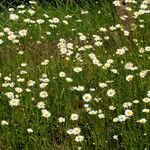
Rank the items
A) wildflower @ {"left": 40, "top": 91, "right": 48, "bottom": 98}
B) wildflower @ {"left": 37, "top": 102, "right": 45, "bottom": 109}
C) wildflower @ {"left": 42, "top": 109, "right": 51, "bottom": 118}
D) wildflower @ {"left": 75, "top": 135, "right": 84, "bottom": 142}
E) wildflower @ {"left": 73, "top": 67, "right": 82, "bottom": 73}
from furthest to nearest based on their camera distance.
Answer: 1. wildflower @ {"left": 73, "top": 67, "right": 82, "bottom": 73}
2. wildflower @ {"left": 40, "top": 91, "right": 48, "bottom": 98}
3. wildflower @ {"left": 37, "top": 102, "right": 45, "bottom": 109}
4. wildflower @ {"left": 42, "top": 109, "right": 51, "bottom": 118}
5. wildflower @ {"left": 75, "top": 135, "right": 84, "bottom": 142}

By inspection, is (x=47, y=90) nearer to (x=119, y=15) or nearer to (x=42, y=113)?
(x=42, y=113)

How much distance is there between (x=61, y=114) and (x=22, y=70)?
1067 mm

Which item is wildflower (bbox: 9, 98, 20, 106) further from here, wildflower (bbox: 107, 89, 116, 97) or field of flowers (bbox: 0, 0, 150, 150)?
wildflower (bbox: 107, 89, 116, 97)

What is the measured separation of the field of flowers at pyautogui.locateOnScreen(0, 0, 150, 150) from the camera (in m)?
4.26

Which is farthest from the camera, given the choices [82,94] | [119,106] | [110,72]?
[110,72]

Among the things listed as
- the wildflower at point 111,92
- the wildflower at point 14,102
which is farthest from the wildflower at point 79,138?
the wildflower at point 14,102

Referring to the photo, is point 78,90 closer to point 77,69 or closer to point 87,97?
point 87,97

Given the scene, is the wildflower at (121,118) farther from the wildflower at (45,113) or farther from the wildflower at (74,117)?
the wildflower at (45,113)

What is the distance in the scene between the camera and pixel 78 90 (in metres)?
4.91

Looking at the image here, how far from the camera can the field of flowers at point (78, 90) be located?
4258mm

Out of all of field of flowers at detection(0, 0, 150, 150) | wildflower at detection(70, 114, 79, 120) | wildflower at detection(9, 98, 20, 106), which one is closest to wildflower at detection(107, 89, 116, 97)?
field of flowers at detection(0, 0, 150, 150)

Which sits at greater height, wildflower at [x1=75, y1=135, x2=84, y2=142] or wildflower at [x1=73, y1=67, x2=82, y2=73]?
wildflower at [x1=73, y1=67, x2=82, y2=73]

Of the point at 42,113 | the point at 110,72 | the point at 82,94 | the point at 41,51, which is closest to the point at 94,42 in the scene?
the point at 41,51

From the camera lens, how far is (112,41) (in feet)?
21.4
